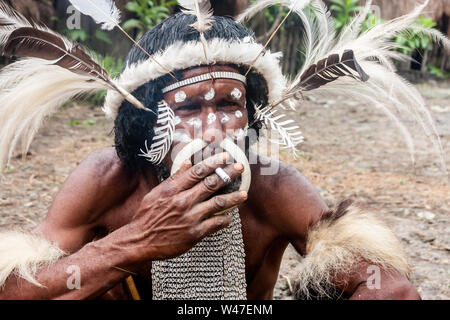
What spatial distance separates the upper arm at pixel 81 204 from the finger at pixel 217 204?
2.28 ft

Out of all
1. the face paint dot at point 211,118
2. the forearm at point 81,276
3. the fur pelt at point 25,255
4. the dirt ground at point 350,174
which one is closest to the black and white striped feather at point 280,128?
the face paint dot at point 211,118

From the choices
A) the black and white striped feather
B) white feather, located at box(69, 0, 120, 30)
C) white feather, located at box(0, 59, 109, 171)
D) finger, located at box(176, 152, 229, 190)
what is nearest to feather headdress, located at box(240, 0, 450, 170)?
the black and white striped feather

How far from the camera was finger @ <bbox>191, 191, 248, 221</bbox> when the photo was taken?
6.57 ft

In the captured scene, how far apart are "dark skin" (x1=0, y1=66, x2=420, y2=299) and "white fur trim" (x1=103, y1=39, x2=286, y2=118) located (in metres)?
0.06

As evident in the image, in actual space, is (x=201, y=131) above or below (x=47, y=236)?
above

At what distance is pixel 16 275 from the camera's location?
2250mm

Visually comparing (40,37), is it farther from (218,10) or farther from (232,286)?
(232,286)

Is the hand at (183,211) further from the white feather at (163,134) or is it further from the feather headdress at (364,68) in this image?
the feather headdress at (364,68)

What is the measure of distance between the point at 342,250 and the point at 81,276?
1.13 metres

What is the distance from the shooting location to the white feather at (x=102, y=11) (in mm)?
2342

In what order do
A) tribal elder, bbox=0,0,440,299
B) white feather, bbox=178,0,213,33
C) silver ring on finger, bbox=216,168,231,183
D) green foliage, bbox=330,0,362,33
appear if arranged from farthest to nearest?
green foliage, bbox=330,0,362,33, white feather, bbox=178,0,213,33, tribal elder, bbox=0,0,440,299, silver ring on finger, bbox=216,168,231,183

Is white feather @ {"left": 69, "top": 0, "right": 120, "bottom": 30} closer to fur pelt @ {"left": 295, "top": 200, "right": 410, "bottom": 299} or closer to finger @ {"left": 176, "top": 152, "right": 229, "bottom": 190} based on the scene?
finger @ {"left": 176, "top": 152, "right": 229, "bottom": 190}
